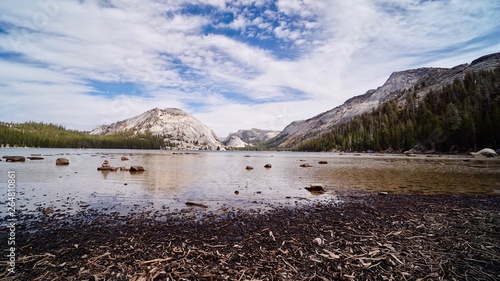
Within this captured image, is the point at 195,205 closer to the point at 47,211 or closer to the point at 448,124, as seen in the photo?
the point at 47,211

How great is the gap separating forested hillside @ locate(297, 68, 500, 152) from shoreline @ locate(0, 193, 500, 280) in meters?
106

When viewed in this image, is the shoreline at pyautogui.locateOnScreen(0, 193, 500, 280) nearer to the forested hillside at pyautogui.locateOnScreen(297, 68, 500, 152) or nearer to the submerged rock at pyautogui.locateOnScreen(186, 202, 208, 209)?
the submerged rock at pyautogui.locateOnScreen(186, 202, 208, 209)

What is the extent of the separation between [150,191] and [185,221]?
1255 centimetres

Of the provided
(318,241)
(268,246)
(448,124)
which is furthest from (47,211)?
(448,124)

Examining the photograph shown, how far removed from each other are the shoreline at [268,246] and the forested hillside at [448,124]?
105838mm

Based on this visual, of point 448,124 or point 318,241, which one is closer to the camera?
point 318,241

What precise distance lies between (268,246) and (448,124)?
13052 centimetres

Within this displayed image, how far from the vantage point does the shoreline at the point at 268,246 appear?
Result: 7.88 m

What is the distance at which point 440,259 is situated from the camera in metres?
8.77

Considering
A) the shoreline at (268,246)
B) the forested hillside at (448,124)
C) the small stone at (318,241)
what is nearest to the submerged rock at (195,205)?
the shoreline at (268,246)

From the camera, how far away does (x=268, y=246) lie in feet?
33.8

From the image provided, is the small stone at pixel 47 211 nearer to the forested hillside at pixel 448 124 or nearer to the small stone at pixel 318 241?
the small stone at pixel 318 241

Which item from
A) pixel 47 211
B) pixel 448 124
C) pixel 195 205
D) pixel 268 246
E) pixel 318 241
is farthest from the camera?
pixel 448 124

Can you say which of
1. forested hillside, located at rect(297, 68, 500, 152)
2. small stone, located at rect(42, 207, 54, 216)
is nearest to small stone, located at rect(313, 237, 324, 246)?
small stone, located at rect(42, 207, 54, 216)
